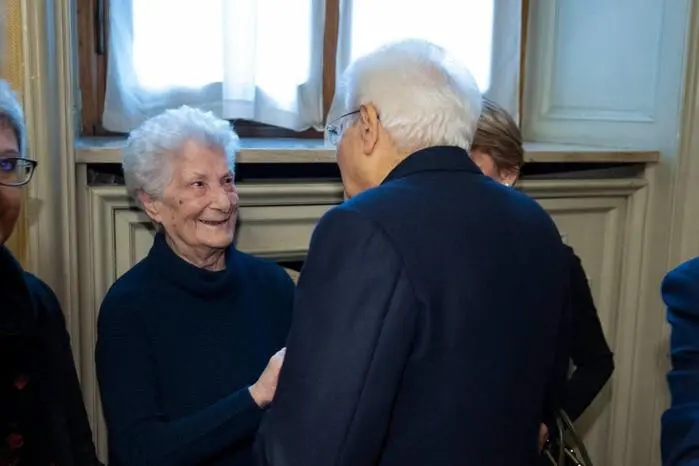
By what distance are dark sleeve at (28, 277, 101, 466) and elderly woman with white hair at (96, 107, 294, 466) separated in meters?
0.05

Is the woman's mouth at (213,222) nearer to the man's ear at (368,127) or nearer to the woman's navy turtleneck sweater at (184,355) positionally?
the woman's navy turtleneck sweater at (184,355)

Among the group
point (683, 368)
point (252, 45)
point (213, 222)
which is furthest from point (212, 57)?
point (683, 368)

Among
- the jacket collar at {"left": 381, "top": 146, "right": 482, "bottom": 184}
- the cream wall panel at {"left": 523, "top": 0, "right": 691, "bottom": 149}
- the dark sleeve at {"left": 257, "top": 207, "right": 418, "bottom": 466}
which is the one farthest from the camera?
the cream wall panel at {"left": 523, "top": 0, "right": 691, "bottom": 149}

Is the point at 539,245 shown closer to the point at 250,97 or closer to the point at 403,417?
the point at 403,417

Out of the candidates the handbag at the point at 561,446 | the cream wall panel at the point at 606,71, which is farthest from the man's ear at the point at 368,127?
the cream wall panel at the point at 606,71

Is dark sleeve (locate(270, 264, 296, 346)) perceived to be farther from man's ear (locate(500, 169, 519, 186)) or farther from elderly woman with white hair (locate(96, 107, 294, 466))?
man's ear (locate(500, 169, 519, 186))

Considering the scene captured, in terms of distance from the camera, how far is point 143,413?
4.57ft

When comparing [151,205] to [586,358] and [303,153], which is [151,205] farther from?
[586,358]

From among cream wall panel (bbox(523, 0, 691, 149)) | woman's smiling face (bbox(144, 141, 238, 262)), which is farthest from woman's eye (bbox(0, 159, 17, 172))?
cream wall panel (bbox(523, 0, 691, 149))

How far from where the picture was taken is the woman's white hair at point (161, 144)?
1572mm

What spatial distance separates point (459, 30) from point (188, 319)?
1336mm

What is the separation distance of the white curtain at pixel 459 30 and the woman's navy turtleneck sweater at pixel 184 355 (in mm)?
910

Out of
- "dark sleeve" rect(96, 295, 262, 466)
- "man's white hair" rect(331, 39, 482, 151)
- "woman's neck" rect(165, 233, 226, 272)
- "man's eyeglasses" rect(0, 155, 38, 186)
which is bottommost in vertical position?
"dark sleeve" rect(96, 295, 262, 466)

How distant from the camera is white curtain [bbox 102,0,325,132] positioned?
2006mm
